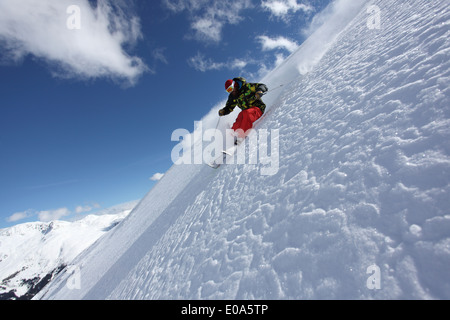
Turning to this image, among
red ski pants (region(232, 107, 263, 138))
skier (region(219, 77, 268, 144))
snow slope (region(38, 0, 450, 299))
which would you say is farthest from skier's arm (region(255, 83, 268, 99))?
snow slope (region(38, 0, 450, 299))

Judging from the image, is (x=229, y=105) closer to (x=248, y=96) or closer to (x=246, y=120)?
(x=248, y=96)

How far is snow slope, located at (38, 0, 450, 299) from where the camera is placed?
1.27m

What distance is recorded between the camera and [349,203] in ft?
5.52

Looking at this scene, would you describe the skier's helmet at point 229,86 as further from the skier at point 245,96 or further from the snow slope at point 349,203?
the snow slope at point 349,203

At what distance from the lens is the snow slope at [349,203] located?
1.27m

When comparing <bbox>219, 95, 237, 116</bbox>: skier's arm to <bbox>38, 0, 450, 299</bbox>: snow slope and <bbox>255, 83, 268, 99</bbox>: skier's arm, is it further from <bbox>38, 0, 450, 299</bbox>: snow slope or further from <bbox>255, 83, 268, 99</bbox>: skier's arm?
<bbox>38, 0, 450, 299</bbox>: snow slope

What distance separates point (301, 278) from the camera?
152cm

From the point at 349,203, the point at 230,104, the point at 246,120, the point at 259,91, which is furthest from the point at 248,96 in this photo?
the point at 349,203

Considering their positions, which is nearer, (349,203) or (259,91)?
(349,203)

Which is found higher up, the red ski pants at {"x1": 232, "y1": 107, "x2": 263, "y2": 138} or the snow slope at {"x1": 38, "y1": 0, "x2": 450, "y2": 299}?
the red ski pants at {"x1": 232, "y1": 107, "x2": 263, "y2": 138}

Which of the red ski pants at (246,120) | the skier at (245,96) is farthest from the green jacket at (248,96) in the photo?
the red ski pants at (246,120)

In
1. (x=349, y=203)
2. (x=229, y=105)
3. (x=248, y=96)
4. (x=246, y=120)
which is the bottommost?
(x=349, y=203)

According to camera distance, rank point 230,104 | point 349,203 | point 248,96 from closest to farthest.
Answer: point 349,203, point 248,96, point 230,104
